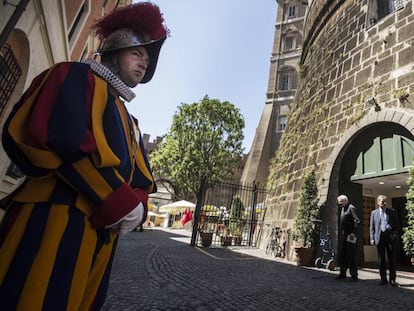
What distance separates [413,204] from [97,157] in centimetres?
622

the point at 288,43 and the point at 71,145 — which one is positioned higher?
the point at 288,43

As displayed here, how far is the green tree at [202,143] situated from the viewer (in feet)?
88.0

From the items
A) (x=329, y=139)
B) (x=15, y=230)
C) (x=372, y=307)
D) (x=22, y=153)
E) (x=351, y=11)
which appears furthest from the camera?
(x=351, y=11)

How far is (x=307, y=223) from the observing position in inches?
290

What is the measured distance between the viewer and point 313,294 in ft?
13.6

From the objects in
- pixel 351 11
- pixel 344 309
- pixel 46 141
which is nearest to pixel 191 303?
pixel 344 309

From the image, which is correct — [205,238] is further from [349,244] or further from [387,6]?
[387,6]

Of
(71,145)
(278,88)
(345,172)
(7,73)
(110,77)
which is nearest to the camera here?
(71,145)

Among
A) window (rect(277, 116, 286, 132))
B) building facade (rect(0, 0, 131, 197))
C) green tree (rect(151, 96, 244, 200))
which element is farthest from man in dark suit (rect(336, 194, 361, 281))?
window (rect(277, 116, 286, 132))

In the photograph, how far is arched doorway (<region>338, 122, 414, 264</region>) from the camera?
6395 mm

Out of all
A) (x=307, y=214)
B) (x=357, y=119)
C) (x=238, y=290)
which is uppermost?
(x=357, y=119)

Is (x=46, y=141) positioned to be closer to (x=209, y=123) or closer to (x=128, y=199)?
(x=128, y=199)

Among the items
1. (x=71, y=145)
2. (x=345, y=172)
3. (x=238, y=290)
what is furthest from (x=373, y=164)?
(x=71, y=145)

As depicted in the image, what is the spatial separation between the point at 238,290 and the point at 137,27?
383 cm
